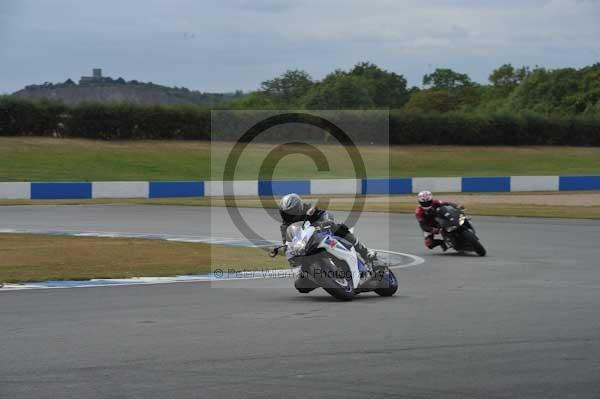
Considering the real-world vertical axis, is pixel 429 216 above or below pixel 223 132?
below

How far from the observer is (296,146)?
48906 millimetres

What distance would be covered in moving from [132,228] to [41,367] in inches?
606

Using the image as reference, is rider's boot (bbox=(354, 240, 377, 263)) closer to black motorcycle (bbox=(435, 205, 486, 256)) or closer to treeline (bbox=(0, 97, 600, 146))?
black motorcycle (bbox=(435, 205, 486, 256))

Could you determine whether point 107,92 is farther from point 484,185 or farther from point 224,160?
point 484,185

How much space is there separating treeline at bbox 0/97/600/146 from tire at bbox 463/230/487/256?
33160mm

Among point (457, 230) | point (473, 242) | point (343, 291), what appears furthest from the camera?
point (457, 230)

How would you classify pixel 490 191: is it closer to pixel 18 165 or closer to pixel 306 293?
pixel 18 165

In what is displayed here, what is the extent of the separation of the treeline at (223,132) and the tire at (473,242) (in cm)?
3316

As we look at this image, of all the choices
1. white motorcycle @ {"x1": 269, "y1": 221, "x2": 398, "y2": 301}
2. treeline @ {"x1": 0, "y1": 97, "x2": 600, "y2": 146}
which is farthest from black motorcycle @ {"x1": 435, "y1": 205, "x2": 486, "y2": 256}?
treeline @ {"x1": 0, "y1": 97, "x2": 600, "y2": 146}

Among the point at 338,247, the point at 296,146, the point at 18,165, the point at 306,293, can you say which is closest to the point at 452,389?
the point at 338,247

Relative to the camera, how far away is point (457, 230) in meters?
16.8

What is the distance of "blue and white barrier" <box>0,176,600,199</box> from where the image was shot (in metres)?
32.8

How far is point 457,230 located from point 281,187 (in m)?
20.0

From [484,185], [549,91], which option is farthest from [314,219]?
[549,91]
